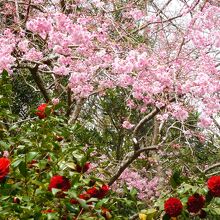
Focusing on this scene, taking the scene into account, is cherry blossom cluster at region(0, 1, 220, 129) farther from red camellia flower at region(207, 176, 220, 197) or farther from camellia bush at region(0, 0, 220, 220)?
red camellia flower at region(207, 176, 220, 197)

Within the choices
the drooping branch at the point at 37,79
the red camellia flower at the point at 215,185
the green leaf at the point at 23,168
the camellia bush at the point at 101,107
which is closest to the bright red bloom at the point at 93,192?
the camellia bush at the point at 101,107

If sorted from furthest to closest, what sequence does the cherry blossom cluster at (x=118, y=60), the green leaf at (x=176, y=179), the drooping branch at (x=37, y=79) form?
the drooping branch at (x=37, y=79)
the cherry blossom cluster at (x=118, y=60)
the green leaf at (x=176, y=179)

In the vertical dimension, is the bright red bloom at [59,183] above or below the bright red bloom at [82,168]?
below

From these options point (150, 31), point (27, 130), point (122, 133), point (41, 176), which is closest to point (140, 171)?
point (122, 133)

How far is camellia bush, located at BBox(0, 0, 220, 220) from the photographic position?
201 cm

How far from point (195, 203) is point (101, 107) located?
6.20 metres

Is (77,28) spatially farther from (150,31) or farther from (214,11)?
(150,31)

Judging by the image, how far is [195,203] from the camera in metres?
2.00

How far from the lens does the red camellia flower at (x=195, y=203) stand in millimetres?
1995

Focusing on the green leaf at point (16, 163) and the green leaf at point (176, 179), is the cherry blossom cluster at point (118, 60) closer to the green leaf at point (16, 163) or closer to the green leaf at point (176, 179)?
the green leaf at point (176, 179)

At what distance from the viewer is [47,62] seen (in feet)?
16.4

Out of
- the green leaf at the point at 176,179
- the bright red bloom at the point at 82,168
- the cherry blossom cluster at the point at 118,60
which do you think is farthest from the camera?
the cherry blossom cluster at the point at 118,60

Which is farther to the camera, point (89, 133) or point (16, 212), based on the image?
point (89, 133)

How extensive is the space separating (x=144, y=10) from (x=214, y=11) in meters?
1.10
